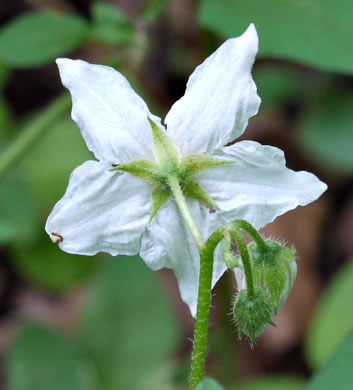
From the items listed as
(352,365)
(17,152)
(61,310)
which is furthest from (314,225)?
(352,365)

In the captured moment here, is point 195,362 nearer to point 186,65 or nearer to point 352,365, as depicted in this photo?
point 352,365

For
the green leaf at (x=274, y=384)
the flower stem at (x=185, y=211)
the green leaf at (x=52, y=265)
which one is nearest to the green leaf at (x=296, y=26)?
the flower stem at (x=185, y=211)

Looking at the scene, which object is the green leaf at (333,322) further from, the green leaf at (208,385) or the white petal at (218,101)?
the green leaf at (208,385)

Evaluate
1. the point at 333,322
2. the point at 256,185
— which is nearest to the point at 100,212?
the point at 256,185

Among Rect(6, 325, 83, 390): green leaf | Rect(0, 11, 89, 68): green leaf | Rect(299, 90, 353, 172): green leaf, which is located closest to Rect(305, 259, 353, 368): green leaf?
Rect(299, 90, 353, 172): green leaf

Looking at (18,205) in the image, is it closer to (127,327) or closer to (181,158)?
(127,327)

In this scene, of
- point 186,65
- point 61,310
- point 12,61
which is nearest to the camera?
point 12,61

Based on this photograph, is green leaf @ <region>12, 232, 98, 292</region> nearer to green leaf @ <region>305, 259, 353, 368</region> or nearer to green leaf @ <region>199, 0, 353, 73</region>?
green leaf @ <region>305, 259, 353, 368</region>
